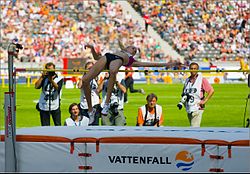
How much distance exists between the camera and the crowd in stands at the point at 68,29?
4150 cm

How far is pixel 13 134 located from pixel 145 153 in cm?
157

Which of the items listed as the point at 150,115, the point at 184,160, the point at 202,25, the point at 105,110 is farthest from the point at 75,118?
the point at 202,25

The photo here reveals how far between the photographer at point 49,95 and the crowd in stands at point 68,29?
2668 centimetres

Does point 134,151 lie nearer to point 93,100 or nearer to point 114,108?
point 114,108

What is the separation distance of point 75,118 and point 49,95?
0.98 m

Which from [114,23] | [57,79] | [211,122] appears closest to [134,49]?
[57,79]

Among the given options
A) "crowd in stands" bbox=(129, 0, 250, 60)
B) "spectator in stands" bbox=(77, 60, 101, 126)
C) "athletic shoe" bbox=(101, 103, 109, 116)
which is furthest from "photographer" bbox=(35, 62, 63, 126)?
"crowd in stands" bbox=(129, 0, 250, 60)

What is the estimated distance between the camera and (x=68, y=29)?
141ft

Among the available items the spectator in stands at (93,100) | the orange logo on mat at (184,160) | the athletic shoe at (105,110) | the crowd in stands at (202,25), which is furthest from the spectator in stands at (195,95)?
the crowd in stands at (202,25)

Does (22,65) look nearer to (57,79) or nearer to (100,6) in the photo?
(100,6)

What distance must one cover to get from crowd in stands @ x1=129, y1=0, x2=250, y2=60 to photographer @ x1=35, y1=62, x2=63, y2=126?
3045 cm

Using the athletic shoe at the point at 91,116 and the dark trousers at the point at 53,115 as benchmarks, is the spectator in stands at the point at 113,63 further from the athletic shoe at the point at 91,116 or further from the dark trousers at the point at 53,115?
the dark trousers at the point at 53,115

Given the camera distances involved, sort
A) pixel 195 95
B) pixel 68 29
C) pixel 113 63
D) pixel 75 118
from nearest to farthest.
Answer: pixel 113 63 < pixel 75 118 < pixel 195 95 < pixel 68 29

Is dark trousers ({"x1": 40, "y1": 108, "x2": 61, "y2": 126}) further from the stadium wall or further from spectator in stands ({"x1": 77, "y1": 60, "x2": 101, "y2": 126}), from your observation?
the stadium wall
